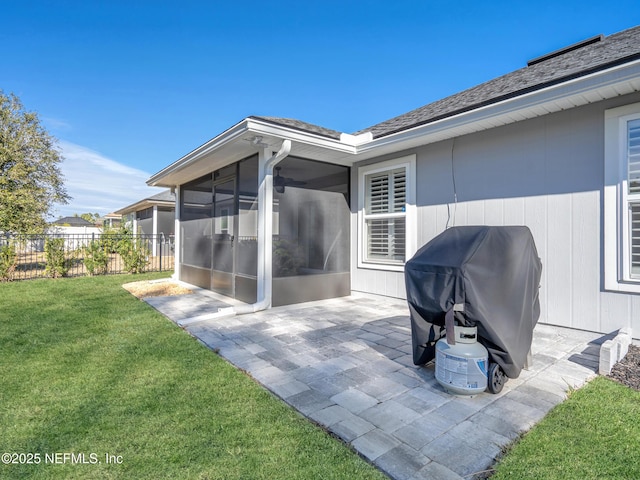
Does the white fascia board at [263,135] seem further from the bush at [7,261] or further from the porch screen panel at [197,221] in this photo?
the bush at [7,261]

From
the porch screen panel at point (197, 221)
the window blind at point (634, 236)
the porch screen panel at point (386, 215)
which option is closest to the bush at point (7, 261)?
the porch screen panel at point (197, 221)

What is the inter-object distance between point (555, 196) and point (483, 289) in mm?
2297

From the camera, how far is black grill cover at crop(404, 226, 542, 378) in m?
2.30

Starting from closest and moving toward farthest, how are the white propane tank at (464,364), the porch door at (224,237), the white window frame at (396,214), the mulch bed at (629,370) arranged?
the white propane tank at (464,364) < the mulch bed at (629,370) < the white window frame at (396,214) < the porch door at (224,237)

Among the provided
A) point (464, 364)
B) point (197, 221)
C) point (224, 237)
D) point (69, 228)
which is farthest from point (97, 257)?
point (69, 228)

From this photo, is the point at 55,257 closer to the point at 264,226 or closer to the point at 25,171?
the point at 25,171

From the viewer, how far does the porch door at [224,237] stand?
601cm

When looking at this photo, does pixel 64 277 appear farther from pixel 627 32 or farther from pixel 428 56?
pixel 627 32

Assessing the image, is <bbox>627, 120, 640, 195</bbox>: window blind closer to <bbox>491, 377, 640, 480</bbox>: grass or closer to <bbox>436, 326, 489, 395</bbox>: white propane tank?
<bbox>491, 377, 640, 480</bbox>: grass

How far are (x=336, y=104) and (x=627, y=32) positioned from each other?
29.2 ft

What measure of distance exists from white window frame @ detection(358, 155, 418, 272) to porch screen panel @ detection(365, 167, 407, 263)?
2.3 inches

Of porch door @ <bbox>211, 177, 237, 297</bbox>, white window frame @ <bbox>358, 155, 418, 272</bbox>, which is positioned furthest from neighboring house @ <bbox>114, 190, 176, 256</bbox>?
white window frame @ <bbox>358, 155, 418, 272</bbox>

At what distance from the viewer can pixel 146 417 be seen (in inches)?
83.5

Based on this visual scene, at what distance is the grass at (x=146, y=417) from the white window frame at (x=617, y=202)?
134 inches
